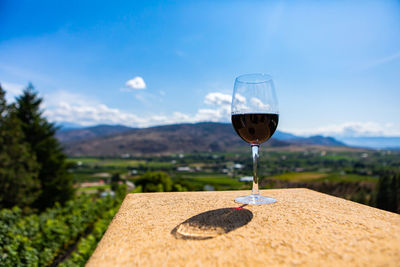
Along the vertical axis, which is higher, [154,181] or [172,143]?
[172,143]

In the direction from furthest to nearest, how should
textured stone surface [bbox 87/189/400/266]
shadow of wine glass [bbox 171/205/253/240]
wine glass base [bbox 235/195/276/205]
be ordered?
wine glass base [bbox 235/195/276/205], shadow of wine glass [bbox 171/205/253/240], textured stone surface [bbox 87/189/400/266]

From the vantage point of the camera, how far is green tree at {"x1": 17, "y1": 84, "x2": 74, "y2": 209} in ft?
85.8

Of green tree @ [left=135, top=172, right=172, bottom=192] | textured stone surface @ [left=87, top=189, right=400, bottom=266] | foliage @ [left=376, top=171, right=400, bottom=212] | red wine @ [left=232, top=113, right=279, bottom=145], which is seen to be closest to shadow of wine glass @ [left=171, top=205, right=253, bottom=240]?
textured stone surface @ [left=87, top=189, right=400, bottom=266]

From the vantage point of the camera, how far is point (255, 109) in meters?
1.53

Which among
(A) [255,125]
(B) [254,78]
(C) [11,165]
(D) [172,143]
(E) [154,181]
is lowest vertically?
(E) [154,181]

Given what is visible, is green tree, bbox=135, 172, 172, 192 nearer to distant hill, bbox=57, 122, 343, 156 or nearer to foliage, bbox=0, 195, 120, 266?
foliage, bbox=0, 195, 120, 266

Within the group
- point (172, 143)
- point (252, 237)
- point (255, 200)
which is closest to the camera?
point (252, 237)

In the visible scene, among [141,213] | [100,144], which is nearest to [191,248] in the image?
[141,213]

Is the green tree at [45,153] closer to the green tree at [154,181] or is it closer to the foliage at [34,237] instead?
the green tree at [154,181]

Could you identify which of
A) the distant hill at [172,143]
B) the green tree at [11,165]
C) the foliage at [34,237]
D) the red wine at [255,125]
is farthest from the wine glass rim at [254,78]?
the distant hill at [172,143]

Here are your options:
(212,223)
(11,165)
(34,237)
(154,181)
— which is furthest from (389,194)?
(11,165)

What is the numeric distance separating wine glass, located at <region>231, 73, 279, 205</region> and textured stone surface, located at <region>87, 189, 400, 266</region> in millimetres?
395

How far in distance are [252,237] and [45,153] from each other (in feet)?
97.9

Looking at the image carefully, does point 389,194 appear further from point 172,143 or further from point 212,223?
point 172,143
